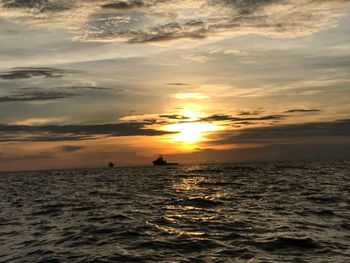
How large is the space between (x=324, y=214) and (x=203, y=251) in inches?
463

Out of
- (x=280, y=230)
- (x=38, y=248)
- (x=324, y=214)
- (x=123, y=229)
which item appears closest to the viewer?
(x=38, y=248)

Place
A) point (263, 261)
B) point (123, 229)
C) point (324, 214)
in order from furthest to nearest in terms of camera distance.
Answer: point (324, 214) < point (123, 229) < point (263, 261)

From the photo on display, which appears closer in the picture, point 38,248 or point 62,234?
point 38,248

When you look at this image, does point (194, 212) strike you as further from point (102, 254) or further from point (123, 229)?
point (102, 254)

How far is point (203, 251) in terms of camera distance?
16625 millimetres

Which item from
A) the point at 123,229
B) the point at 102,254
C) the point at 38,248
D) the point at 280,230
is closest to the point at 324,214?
the point at 280,230

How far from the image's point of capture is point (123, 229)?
2186 cm

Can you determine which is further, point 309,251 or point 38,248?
point 38,248

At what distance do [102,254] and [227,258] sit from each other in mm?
5101

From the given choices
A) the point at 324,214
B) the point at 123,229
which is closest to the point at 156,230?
the point at 123,229

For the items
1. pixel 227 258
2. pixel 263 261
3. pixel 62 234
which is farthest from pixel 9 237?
pixel 263 261

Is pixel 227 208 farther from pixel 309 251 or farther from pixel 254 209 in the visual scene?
pixel 309 251

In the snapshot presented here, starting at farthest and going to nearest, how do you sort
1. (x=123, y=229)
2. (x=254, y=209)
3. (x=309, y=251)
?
(x=254, y=209)
(x=123, y=229)
(x=309, y=251)

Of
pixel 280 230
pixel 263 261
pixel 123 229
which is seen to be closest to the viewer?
pixel 263 261
